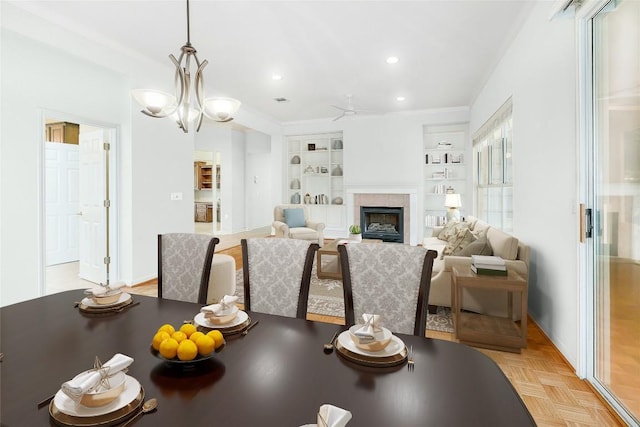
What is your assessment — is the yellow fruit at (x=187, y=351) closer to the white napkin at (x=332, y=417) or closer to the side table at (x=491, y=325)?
the white napkin at (x=332, y=417)

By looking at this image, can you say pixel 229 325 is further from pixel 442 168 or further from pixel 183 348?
pixel 442 168

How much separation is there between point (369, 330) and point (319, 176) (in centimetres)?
714

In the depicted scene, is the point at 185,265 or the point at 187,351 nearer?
the point at 187,351

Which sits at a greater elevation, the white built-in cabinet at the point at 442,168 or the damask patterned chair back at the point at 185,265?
the white built-in cabinet at the point at 442,168

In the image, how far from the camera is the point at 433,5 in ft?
9.85

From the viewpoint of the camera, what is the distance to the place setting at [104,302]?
144 cm

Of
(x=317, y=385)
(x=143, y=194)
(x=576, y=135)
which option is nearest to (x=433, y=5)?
(x=576, y=135)

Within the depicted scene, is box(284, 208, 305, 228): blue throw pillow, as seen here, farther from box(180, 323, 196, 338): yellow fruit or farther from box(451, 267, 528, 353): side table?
box(180, 323, 196, 338): yellow fruit

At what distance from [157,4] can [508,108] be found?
3.77 m

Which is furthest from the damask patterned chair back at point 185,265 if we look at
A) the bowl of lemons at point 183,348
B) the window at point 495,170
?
the window at point 495,170

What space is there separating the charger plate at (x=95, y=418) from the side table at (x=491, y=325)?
231 centimetres

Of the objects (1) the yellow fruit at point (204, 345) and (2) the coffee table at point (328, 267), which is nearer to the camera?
(1) the yellow fruit at point (204, 345)

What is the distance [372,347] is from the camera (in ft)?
3.44

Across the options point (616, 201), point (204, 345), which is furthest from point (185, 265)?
point (616, 201)
